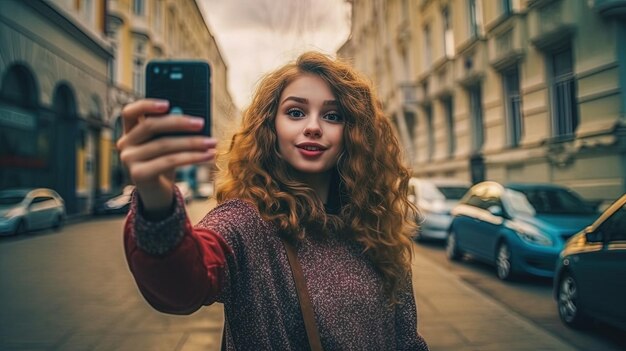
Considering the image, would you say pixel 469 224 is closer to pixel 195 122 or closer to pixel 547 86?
pixel 547 86

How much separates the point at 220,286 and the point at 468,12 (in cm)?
416

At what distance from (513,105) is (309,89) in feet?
17.0

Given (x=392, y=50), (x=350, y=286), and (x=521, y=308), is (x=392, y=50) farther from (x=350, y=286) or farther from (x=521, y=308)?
(x=350, y=286)

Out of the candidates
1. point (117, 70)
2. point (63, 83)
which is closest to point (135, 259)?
point (63, 83)

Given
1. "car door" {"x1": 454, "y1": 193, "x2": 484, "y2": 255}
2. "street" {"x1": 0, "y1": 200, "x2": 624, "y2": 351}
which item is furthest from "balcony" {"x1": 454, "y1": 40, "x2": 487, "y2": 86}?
"street" {"x1": 0, "y1": 200, "x2": 624, "y2": 351}

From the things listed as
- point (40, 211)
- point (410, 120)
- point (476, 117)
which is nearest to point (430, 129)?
point (410, 120)

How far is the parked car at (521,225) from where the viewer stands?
263 inches

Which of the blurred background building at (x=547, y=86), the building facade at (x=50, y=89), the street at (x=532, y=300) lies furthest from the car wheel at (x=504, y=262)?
the building facade at (x=50, y=89)

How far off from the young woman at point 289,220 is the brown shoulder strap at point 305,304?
0.06 feet

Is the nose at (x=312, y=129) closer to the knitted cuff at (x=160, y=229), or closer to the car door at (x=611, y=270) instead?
the knitted cuff at (x=160, y=229)

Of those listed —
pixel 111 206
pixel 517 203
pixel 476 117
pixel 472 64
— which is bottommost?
pixel 111 206

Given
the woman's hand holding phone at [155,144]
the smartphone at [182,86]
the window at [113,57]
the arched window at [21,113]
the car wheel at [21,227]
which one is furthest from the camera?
the window at [113,57]

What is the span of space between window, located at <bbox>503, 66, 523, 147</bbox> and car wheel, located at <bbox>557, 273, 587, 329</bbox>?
195cm

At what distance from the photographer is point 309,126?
144 cm
